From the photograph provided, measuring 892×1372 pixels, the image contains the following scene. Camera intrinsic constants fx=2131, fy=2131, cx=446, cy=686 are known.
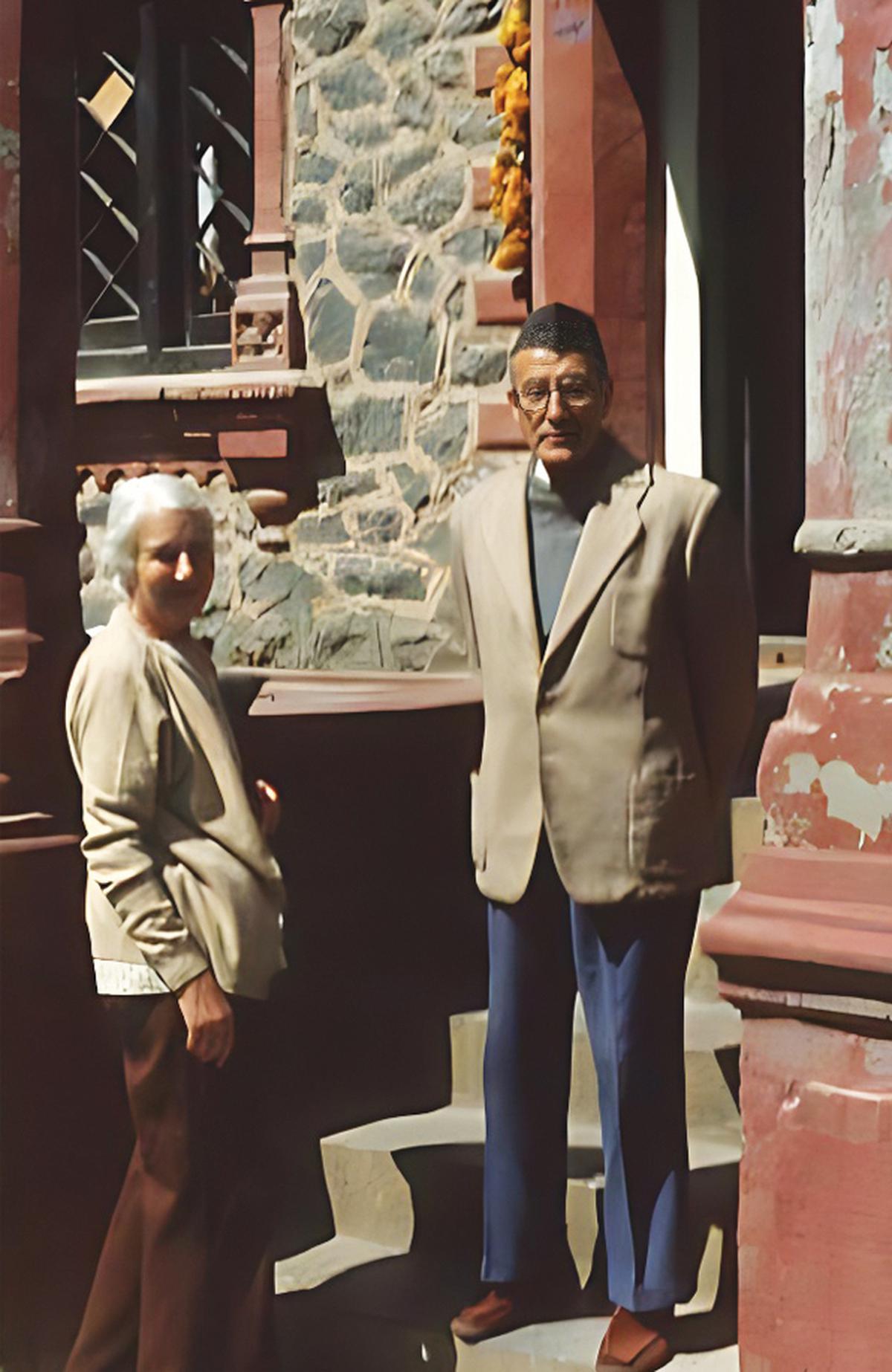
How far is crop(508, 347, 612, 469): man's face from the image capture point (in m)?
3.55

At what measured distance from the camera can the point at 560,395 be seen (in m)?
3.56

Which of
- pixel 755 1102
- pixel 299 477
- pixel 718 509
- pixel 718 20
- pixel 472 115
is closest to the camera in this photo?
pixel 755 1102

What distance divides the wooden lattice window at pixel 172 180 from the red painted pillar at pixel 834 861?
18.1 feet

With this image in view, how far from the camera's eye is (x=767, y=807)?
296 centimetres

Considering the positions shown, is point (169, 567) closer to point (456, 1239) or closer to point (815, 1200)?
point (815, 1200)

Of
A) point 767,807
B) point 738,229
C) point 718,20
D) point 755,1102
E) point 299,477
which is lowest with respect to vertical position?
point 755,1102

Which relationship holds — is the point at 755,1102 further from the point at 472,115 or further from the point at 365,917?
the point at 472,115

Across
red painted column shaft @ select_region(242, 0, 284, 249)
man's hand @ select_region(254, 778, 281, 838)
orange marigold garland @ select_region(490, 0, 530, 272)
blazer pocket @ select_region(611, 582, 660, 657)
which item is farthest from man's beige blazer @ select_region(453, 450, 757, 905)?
red painted column shaft @ select_region(242, 0, 284, 249)

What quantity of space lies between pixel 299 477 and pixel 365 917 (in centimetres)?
309

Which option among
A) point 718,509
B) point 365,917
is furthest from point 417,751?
point 718,509

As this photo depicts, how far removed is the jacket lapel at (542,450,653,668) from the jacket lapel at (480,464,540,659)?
6cm

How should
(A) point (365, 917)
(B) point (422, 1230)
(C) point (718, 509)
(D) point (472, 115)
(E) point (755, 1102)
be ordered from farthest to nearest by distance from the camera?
(D) point (472, 115)
(A) point (365, 917)
(B) point (422, 1230)
(C) point (718, 509)
(E) point (755, 1102)

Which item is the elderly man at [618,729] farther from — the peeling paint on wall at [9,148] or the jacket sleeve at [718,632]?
the peeling paint on wall at [9,148]

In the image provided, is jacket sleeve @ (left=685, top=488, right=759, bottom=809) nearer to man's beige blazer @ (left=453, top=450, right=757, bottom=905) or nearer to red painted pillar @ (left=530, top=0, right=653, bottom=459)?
man's beige blazer @ (left=453, top=450, right=757, bottom=905)
